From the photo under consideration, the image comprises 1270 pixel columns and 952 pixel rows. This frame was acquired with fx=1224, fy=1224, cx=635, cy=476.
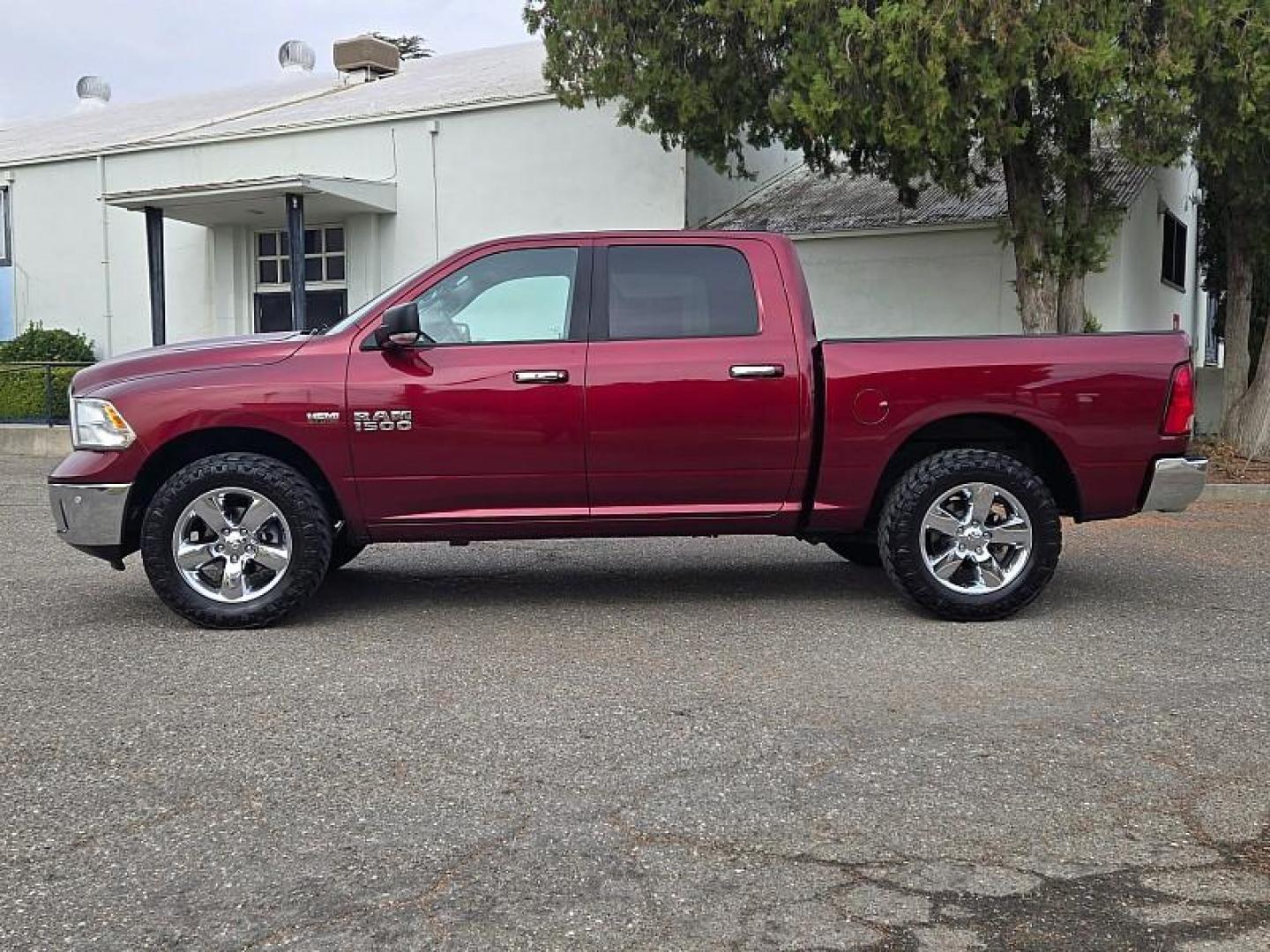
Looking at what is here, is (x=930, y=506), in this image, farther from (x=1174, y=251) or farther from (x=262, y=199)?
(x=1174, y=251)

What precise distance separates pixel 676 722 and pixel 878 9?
8237 mm

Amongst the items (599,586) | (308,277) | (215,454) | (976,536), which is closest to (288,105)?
(308,277)

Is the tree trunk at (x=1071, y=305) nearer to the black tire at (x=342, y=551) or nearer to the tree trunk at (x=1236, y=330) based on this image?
the tree trunk at (x=1236, y=330)

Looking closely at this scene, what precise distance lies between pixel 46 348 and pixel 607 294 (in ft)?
59.7

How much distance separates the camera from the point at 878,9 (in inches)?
420

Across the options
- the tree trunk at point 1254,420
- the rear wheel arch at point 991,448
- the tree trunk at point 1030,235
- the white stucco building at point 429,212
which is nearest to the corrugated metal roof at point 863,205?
the white stucco building at point 429,212

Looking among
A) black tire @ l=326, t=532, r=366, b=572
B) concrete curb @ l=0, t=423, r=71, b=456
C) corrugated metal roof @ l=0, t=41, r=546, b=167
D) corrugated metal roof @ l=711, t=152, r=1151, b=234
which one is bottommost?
black tire @ l=326, t=532, r=366, b=572

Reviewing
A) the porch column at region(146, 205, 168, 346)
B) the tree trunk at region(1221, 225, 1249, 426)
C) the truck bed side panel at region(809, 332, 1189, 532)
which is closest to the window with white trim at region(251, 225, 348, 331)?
the porch column at region(146, 205, 168, 346)

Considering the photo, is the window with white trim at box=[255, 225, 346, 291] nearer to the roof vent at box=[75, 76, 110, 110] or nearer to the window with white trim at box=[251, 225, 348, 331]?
the window with white trim at box=[251, 225, 348, 331]

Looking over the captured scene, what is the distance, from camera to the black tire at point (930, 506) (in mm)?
5879

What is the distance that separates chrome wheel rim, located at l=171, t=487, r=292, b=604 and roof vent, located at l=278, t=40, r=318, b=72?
92.0 feet

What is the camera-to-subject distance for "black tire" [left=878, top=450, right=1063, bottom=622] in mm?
5879

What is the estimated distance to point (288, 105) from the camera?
2312cm

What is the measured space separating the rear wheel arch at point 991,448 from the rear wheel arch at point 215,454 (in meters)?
2.75
